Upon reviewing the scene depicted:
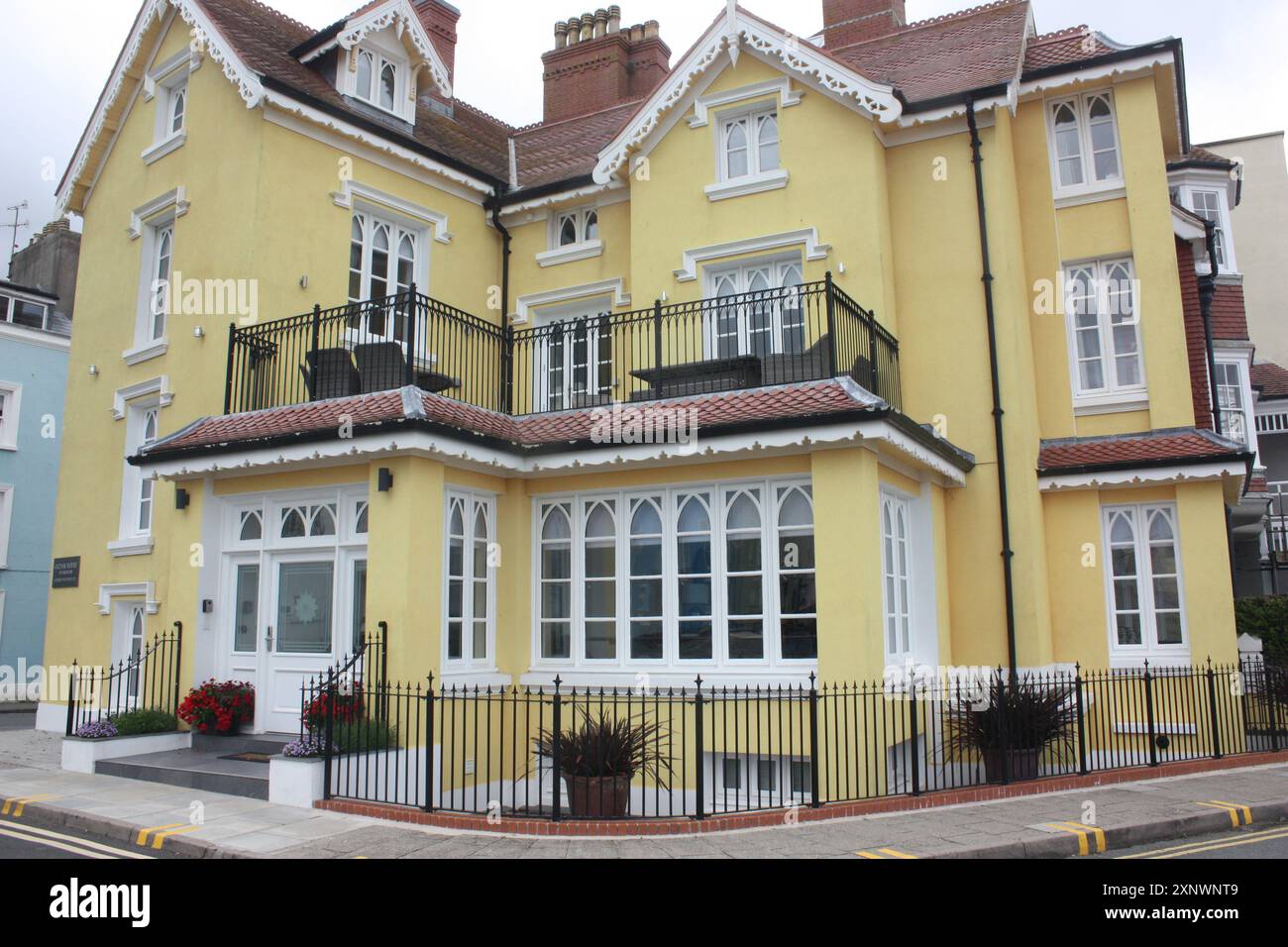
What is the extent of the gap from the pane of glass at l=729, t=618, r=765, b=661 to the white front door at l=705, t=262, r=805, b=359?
3913 mm

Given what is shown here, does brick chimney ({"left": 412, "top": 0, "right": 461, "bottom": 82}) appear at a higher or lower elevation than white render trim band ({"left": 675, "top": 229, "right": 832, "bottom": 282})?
higher

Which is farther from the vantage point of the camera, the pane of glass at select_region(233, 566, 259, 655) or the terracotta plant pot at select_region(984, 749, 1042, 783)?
the pane of glass at select_region(233, 566, 259, 655)

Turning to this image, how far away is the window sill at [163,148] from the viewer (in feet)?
49.8

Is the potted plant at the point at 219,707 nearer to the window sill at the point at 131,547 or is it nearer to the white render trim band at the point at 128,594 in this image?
the white render trim band at the point at 128,594

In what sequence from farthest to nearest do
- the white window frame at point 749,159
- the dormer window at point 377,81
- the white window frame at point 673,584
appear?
A: 1. the dormer window at point 377,81
2. the white window frame at point 749,159
3. the white window frame at point 673,584

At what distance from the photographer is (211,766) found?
10.9 m

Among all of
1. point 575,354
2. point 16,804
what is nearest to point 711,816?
point 16,804

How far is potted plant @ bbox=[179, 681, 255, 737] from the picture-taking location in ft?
39.8

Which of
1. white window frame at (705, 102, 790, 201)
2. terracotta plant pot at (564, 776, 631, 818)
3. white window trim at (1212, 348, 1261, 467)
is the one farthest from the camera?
white window trim at (1212, 348, 1261, 467)

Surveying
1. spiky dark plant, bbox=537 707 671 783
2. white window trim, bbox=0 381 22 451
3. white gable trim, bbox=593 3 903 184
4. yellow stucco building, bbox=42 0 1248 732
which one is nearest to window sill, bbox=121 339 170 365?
yellow stucco building, bbox=42 0 1248 732

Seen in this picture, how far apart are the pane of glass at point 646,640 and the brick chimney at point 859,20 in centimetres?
1185

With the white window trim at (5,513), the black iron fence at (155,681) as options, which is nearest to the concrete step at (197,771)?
the black iron fence at (155,681)

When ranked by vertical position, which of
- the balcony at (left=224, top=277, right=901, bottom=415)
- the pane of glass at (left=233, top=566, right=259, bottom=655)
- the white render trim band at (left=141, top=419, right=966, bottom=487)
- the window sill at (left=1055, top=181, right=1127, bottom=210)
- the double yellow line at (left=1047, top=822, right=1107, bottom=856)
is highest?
the window sill at (left=1055, top=181, right=1127, bottom=210)

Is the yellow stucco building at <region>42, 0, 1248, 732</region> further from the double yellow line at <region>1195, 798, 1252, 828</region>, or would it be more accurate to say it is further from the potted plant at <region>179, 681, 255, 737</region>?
the double yellow line at <region>1195, 798, 1252, 828</region>
